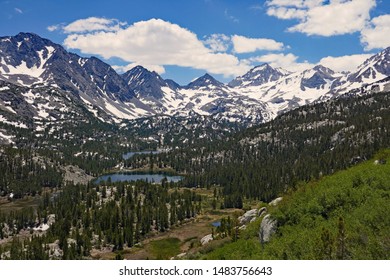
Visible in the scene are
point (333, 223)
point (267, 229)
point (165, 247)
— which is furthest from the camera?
point (165, 247)

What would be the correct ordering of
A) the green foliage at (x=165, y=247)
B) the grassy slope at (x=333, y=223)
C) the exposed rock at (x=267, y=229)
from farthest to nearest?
the green foliage at (x=165, y=247), the exposed rock at (x=267, y=229), the grassy slope at (x=333, y=223)

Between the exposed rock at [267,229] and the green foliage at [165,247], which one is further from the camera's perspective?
the green foliage at [165,247]

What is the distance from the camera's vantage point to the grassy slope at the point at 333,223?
37.3m

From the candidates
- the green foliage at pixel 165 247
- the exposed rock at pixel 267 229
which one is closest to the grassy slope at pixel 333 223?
the exposed rock at pixel 267 229

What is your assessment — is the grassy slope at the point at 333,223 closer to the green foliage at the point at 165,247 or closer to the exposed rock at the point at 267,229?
the exposed rock at the point at 267,229

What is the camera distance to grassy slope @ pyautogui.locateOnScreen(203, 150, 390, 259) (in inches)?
1468

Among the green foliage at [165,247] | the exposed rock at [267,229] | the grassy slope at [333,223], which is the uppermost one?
the grassy slope at [333,223]

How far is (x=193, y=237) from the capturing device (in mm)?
157250

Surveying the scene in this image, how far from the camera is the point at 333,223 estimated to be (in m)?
48.7

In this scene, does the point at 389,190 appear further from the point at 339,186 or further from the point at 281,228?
the point at 281,228

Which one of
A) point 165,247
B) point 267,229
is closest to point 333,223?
point 267,229

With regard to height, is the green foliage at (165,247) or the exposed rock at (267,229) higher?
the exposed rock at (267,229)

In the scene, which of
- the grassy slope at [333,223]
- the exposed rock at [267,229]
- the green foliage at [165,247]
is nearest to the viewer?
the grassy slope at [333,223]

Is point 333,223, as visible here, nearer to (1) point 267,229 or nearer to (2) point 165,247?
(1) point 267,229
